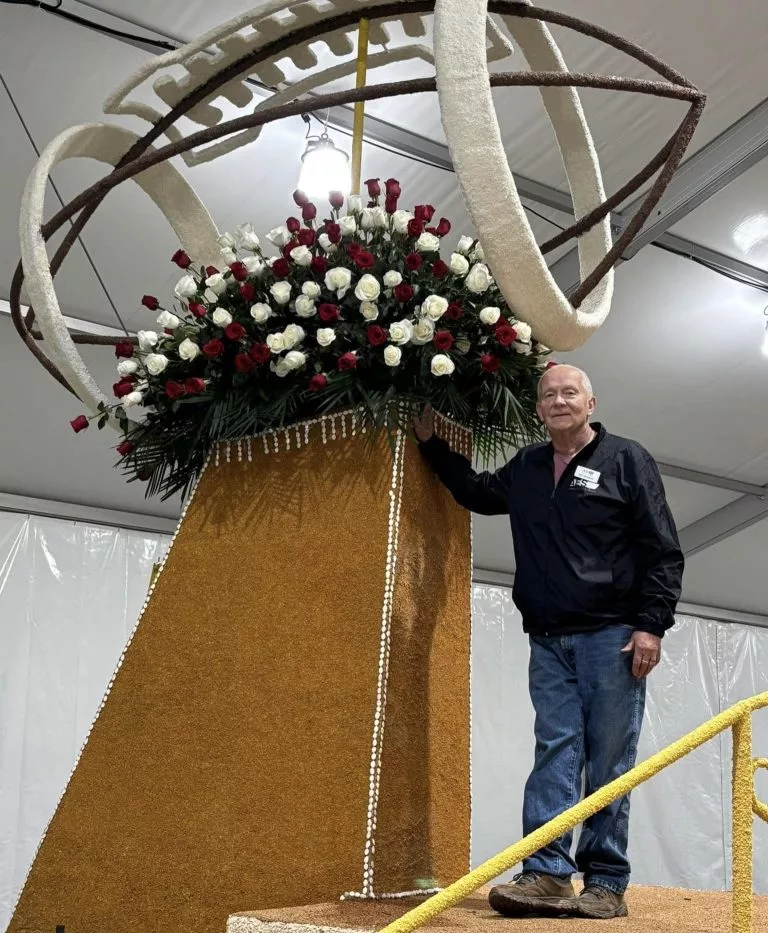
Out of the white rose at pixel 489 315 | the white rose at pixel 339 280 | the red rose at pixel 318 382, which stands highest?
the white rose at pixel 339 280

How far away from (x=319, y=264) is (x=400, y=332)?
29 cm

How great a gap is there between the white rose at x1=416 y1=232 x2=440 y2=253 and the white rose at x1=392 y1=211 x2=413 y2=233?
7 cm

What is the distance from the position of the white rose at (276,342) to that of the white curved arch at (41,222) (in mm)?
667

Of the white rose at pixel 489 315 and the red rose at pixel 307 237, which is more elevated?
the red rose at pixel 307 237

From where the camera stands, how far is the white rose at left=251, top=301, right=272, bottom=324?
9.23ft

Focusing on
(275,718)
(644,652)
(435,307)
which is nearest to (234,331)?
(435,307)

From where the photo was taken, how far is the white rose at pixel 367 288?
8.99ft

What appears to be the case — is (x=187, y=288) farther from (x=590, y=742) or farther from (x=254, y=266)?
(x=590, y=742)

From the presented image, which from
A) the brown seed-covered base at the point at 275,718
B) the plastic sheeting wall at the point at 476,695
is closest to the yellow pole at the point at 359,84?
the brown seed-covered base at the point at 275,718

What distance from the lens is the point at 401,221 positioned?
9.54 ft

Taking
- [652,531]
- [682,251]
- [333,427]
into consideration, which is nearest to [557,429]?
[652,531]

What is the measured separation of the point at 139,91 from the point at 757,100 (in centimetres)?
308

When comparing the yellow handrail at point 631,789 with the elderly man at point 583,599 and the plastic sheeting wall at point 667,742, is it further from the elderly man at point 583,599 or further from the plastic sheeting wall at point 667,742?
the plastic sheeting wall at point 667,742

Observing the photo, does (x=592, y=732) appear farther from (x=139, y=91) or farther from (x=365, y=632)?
(x=139, y=91)
